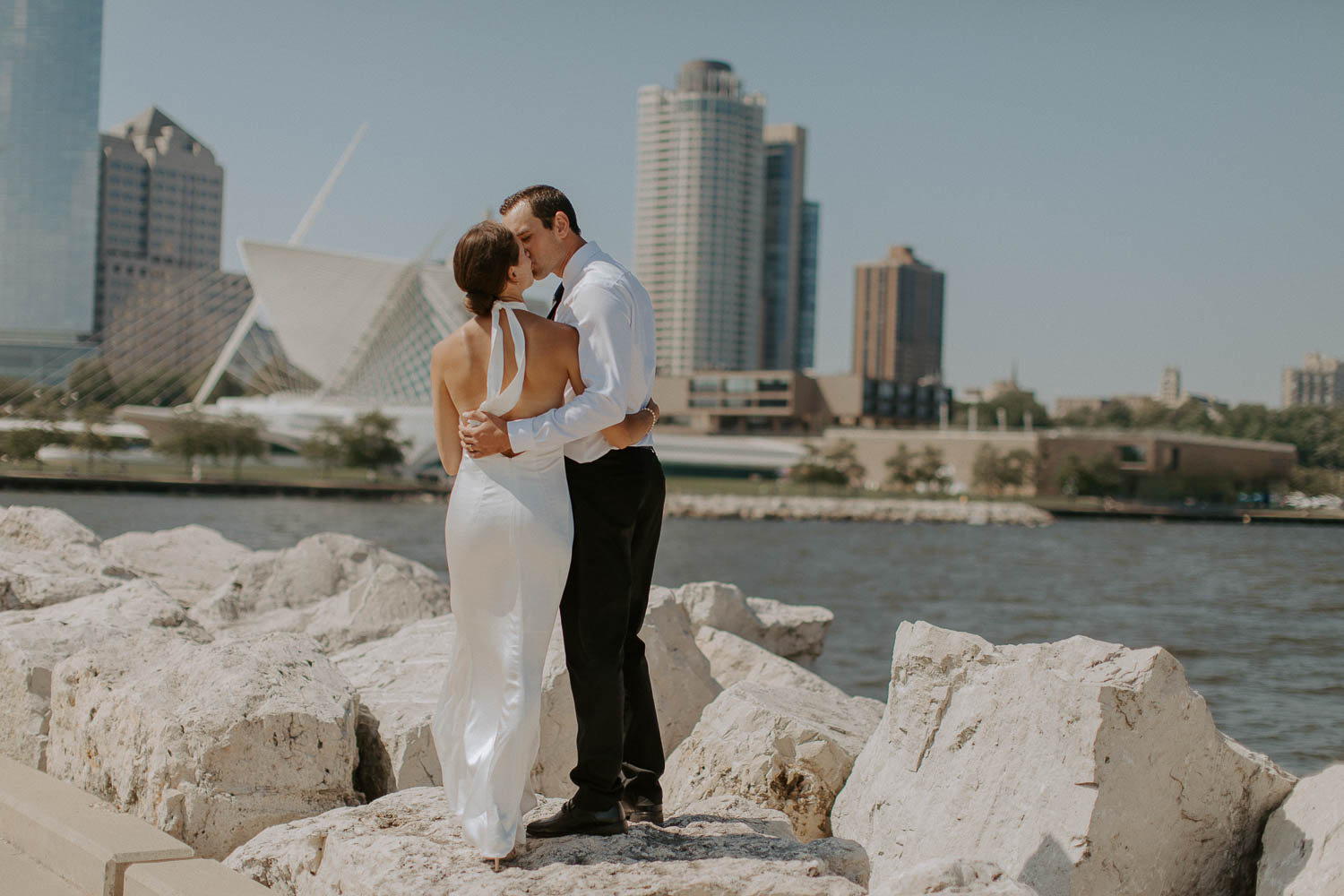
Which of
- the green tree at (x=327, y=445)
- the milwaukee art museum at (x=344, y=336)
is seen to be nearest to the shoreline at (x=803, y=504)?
the green tree at (x=327, y=445)

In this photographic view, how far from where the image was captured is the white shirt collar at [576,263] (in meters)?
2.97

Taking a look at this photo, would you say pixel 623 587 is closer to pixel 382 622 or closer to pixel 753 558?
pixel 382 622

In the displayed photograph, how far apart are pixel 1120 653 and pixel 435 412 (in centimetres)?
210

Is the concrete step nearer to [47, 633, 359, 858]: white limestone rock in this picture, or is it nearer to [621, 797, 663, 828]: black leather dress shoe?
[47, 633, 359, 858]: white limestone rock

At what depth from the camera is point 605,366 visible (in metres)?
2.82

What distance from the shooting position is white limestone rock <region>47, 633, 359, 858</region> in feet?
11.9

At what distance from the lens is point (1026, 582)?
26.3m

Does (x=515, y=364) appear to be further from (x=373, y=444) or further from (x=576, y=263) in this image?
(x=373, y=444)

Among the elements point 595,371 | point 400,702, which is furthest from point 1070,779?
point 400,702

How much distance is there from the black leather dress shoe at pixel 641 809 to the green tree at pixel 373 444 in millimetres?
61586

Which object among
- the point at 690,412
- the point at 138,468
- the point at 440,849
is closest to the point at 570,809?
the point at 440,849

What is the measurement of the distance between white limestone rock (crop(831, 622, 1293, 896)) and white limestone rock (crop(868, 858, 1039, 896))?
19.5 inches

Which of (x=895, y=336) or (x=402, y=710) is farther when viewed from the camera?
(x=895, y=336)

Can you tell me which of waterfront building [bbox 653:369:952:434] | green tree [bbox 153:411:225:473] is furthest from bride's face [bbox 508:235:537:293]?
waterfront building [bbox 653:369:952:434]
